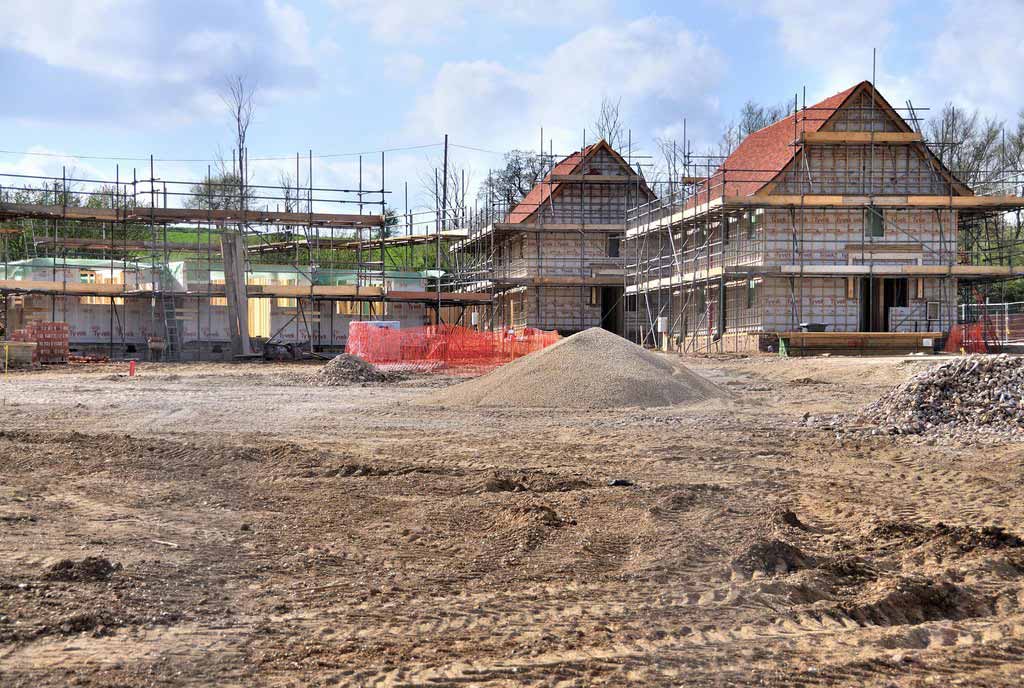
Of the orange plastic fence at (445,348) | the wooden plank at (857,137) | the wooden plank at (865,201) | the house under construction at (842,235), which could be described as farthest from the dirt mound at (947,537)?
the wooden plank at (857,137)

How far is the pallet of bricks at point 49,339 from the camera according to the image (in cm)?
3500

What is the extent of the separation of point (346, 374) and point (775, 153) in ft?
72.5

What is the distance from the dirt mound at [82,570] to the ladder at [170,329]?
33.4 meters

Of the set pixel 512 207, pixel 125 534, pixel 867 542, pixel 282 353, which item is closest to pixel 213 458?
pixel 125 534

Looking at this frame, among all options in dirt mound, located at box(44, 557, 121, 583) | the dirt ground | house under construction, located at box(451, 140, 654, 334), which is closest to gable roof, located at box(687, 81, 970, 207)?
house under construction, located at box(451, 140, 654, 334)

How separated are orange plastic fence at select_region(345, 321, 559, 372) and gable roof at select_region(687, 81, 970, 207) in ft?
35.5

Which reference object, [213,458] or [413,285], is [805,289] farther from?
[213,458]

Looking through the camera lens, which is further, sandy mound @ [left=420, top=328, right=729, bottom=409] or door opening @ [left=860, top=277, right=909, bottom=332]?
door opening @ [left=860, top=277, right=909, bottom=332]

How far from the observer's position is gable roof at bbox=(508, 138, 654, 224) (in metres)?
51.7

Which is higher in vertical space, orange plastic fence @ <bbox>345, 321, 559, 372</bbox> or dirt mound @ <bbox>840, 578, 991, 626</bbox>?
orange plastic fence @ <bbox>345, 321, 559, 372</bbox>

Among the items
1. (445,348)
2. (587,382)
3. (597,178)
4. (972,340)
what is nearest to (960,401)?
(587,382)

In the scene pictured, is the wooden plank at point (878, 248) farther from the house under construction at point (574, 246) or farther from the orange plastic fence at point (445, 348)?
the house under construction at point (574, 246)

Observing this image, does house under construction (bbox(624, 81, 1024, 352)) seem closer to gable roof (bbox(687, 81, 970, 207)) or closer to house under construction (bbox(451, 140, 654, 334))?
gable roof (bbox(687, 81, 970, 207))

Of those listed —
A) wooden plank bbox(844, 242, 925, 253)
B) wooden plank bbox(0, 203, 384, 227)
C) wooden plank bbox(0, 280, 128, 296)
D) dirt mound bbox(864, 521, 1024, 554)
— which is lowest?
dirt mound bbox(864, 521, 1024, 554)
